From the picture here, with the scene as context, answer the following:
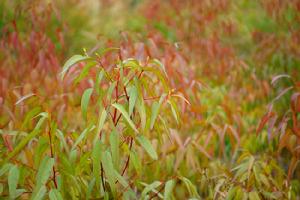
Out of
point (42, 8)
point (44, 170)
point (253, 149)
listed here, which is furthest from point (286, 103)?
point (44, 170)

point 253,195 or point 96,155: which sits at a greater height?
point 96,155

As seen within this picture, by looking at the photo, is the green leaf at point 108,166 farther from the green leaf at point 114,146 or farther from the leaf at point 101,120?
the leaf at point 101,120

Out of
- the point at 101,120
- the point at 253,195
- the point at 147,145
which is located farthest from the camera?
the point at 253,195

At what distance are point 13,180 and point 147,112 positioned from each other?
0.60 metres

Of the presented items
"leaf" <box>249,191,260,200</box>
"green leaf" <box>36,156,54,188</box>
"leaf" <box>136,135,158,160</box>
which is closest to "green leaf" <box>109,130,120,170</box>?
"leaf" <box>136,135,158,160</box>

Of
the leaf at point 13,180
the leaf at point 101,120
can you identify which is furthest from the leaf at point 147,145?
the leaf at point 13,180

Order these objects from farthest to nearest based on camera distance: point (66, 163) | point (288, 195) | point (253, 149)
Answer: point (253, 149)
point (288, 195)
point (66, 163)

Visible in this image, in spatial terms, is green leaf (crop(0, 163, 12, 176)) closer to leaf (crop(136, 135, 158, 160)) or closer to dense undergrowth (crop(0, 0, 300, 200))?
dense undergrowth (crop(0, 0, 300, 200))

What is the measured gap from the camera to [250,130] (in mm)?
2850

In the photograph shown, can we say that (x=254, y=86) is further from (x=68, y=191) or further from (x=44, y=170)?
(x=44, y=170)

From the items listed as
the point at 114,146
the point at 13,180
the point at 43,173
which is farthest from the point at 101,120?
the point at 13,180

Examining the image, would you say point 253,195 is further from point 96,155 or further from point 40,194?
point 40,194

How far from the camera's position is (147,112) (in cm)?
172

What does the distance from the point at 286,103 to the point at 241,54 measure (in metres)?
1.46
